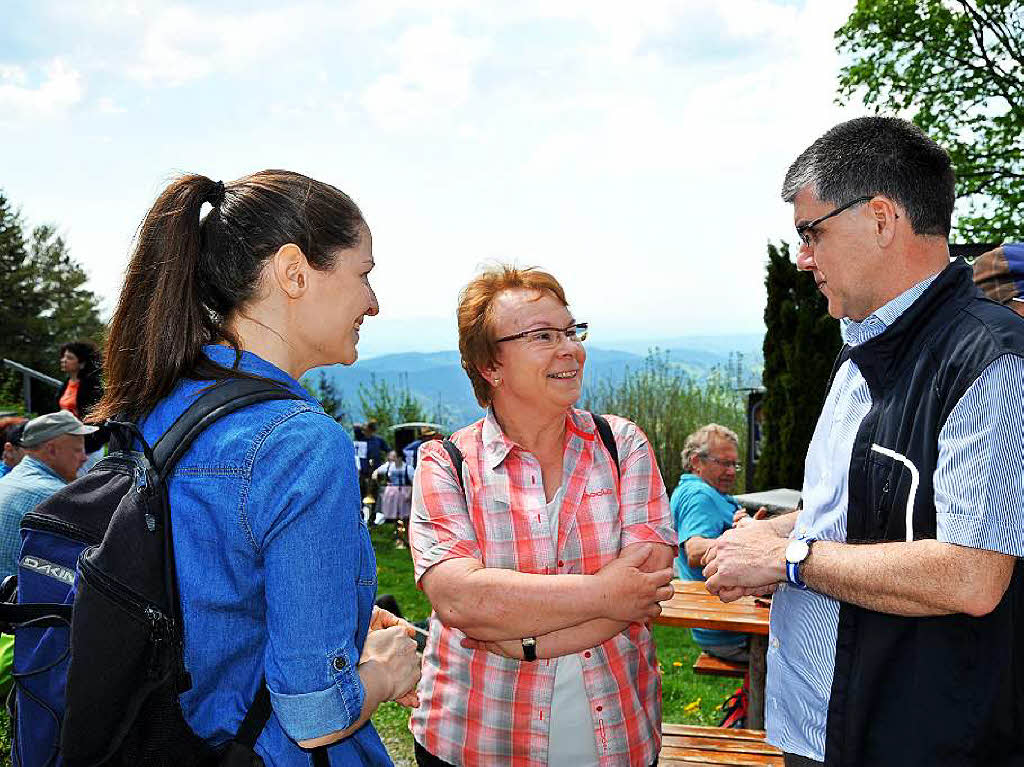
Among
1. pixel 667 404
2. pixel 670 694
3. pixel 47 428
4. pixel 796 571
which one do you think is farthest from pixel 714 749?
pixel 667 404

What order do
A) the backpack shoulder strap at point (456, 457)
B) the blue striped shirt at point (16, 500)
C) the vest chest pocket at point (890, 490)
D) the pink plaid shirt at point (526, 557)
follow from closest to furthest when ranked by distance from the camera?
the vest chest pocket at point (890, 490)
the pink plaid shirt at point (526, 557)
the backpack shoulder strap at point (456, 457)
the blue striped shirt at point (16, 500)

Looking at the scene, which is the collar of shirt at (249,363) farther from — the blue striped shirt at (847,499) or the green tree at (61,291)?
the green tree at (61,291)

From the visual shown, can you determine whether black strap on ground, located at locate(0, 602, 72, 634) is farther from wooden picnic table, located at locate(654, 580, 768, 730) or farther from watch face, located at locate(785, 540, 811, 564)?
wooden picnic table, located at locate(654, 580, 768, 730)

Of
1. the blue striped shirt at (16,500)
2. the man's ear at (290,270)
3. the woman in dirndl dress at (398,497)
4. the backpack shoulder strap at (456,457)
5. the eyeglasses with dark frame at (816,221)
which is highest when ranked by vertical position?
the eyeglasses with dark frame at (816,221)

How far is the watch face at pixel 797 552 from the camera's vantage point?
82.2 inches

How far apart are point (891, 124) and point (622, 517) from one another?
1323 mm

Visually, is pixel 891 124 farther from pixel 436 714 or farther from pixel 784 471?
pixel 784 471

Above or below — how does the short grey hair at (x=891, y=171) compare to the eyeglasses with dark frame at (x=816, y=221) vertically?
above

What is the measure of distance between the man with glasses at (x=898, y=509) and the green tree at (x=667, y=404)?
10698 millimetres

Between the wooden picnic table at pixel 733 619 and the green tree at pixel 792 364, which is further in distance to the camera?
the green tree at pixel 792 364

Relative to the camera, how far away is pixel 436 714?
256 centimetres

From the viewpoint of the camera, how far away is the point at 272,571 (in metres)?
1.40

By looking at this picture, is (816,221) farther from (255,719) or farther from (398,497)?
(398,497)

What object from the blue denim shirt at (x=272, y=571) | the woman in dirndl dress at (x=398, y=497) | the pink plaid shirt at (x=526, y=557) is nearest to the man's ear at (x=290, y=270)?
the blue denim shirt at (x=272, y=571)
